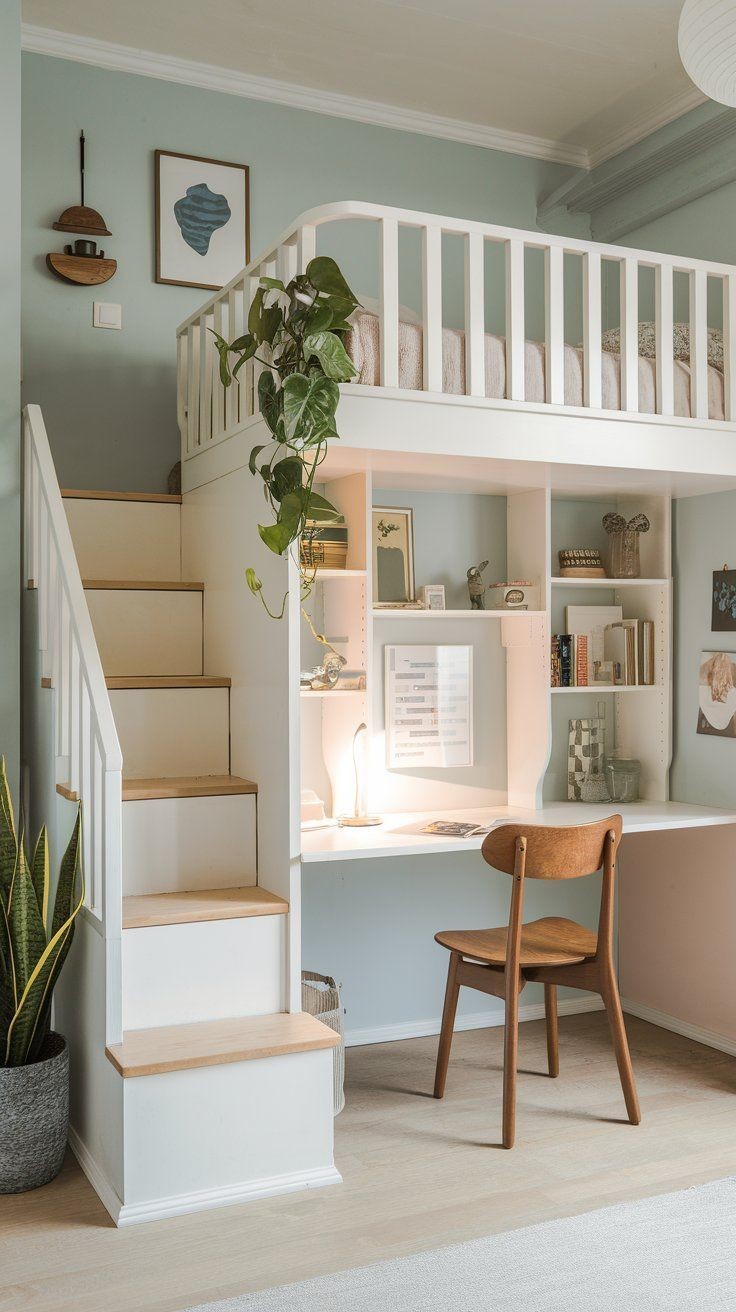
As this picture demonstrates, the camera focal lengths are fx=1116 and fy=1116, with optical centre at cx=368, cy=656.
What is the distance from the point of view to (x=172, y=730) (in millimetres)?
3102

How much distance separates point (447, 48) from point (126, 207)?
3.78 ft

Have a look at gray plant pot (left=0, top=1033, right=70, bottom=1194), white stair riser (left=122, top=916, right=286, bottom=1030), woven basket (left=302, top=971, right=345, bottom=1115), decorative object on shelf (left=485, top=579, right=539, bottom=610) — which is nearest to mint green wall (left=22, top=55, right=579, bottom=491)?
decorative object on shelf (left=485, top=579, right=539, bottom=610)

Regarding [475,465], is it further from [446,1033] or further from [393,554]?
[446,1033]

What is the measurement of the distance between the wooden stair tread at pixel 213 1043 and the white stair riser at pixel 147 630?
3.70 feet

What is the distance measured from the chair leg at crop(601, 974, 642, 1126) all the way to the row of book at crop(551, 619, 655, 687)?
110 cm

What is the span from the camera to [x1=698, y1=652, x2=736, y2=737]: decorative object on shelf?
3.54m

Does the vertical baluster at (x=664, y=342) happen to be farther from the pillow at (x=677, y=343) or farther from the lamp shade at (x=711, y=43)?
the lamp shade at (x=711, y=43)

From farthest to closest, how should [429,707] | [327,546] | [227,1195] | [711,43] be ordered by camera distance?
[429,707] → [327,546] → [227,1195] → [711,43]

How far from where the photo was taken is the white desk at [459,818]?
2.88 meters

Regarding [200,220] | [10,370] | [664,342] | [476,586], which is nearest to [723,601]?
[476,586]

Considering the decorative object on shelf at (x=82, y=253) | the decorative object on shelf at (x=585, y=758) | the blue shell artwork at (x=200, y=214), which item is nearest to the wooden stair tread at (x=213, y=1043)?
the decorative object on shelf at (x=585, y=758)

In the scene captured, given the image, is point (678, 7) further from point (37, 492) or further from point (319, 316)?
point (37, 492)

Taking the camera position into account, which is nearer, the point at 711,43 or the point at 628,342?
the point at 711,43

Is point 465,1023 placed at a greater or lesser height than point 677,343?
lesser
